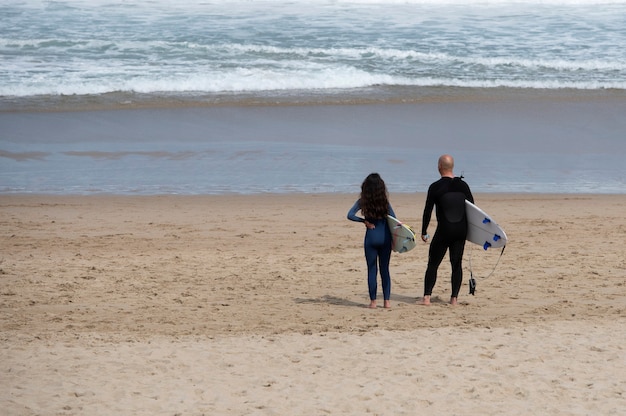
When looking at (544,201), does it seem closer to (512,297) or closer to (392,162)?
(392,162)

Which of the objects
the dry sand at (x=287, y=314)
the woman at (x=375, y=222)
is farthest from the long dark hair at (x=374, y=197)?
the dry sand at (x=287, y=314)

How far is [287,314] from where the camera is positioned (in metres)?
8.54

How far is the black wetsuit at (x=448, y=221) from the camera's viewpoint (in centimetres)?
854

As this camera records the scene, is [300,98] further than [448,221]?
Yes

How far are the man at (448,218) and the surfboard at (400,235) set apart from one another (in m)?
0.14

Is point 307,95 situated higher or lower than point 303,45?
lower

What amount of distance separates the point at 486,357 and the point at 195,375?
229 centimetres

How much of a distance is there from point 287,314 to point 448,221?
1.76 metres

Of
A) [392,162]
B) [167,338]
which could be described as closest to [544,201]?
[392,162]

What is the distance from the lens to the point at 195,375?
6.82 metres

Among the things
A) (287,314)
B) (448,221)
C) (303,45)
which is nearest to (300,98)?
(303,45)

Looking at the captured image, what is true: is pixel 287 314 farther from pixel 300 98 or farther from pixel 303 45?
pixel 303 45

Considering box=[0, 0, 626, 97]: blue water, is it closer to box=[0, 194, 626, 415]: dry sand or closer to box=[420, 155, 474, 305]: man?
box=[0, 194, 626, 415]: dry sand

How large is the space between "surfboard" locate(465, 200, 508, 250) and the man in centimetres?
9
